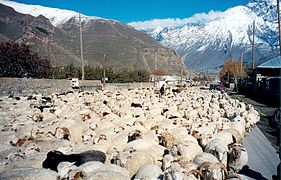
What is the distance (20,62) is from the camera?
51.3 meters

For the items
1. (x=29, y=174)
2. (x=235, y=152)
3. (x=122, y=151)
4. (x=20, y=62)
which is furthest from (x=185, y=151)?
(x=20, y=62)

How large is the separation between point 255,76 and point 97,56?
241ft

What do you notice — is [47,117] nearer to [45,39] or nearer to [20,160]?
[20,160]

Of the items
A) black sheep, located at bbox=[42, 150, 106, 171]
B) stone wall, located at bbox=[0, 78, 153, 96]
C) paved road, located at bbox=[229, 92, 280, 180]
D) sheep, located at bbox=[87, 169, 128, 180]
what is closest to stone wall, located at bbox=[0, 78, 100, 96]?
stone wall, located at bbox=[0, 78, 153, 96]

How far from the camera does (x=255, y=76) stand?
4938 cm

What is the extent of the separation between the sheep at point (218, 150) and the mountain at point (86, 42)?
81.3 meters

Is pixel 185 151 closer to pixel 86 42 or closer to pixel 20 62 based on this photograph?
pixel 20 62

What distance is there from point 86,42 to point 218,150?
12604 centimetres

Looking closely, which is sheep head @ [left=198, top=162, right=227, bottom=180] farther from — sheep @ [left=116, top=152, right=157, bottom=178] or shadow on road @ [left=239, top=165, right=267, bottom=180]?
shadow on road @ [left=239, top=165, right=267, bottom=180]

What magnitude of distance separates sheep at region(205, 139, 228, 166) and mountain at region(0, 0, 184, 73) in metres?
81.3

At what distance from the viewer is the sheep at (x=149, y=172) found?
27.4 feet

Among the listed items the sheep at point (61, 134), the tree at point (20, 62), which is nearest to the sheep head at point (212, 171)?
the sheep at point (61, 134)

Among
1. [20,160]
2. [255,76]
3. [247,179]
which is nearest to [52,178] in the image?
[20,160]

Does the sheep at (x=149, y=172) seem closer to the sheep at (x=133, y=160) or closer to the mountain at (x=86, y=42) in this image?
the sheep at (x=133, y=160)
